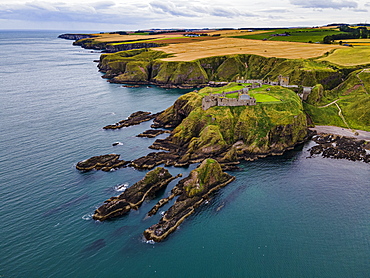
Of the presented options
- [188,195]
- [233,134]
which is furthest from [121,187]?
[233,134]

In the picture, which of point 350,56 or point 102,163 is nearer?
point 102,163

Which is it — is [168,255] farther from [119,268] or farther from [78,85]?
[78,85]

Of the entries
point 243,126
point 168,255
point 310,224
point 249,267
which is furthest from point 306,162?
point 168,255

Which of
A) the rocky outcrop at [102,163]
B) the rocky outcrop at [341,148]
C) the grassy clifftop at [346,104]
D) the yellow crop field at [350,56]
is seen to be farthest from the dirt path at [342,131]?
the rocky outcrop at [102,163]

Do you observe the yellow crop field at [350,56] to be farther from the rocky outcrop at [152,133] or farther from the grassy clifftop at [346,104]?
the rocky outcrop at [152,133]

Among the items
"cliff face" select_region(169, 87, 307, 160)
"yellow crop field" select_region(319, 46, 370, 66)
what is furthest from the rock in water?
"yellow crop field" select_region(319, 46, 370, 66)

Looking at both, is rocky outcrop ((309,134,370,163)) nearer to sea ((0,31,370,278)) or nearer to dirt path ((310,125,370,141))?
sea ((0,31,370,278))

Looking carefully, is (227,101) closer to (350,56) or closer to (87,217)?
(87,217)
